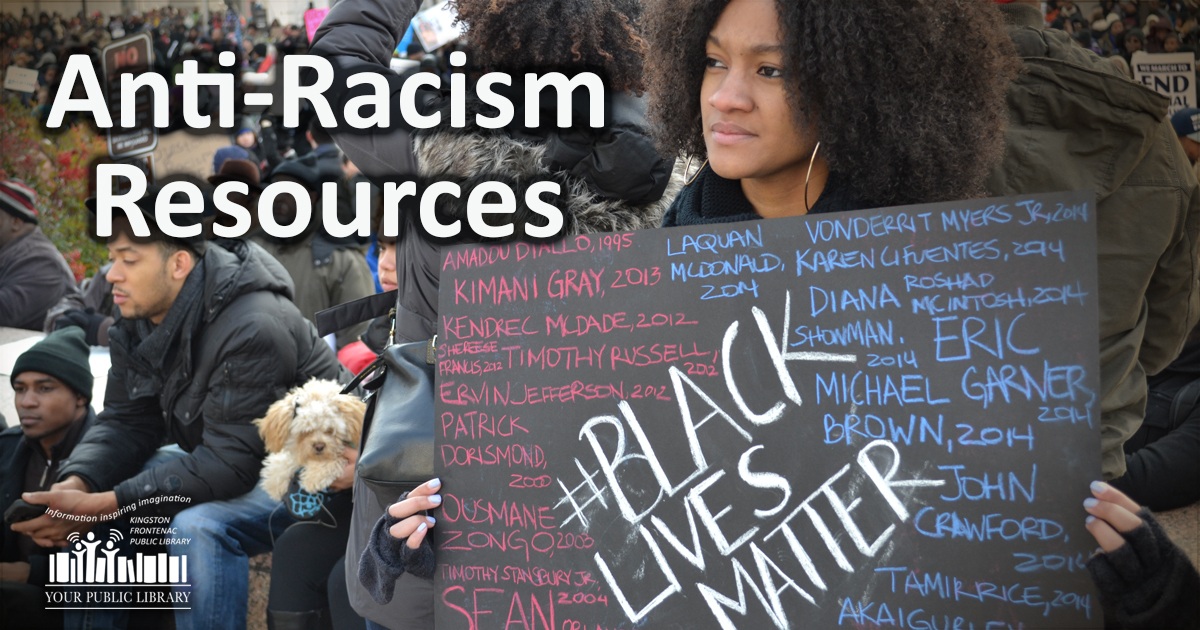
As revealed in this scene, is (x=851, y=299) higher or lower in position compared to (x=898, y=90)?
lower

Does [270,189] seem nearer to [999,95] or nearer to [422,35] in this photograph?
[422,35]

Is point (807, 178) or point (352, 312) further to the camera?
point (352, 312)

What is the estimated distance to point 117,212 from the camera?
4285mm

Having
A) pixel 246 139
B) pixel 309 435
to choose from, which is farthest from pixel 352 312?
pixel 246 139

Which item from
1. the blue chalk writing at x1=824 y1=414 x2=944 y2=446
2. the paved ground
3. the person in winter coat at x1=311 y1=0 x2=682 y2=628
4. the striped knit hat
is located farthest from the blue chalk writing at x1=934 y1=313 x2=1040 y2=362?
the paved ground

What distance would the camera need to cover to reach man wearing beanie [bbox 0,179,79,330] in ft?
19.4

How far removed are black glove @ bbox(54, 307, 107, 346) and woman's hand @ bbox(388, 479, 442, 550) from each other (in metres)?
4.19

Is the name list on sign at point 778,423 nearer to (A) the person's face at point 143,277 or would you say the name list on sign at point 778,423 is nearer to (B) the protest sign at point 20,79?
(A) the person's face at point 143,277

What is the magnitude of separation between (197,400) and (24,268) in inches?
99.6

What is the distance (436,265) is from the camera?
9.06ft

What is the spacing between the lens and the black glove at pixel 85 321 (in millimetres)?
5629

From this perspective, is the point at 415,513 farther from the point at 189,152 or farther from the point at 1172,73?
the point at 189,152

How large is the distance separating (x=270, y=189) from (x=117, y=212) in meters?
0.57

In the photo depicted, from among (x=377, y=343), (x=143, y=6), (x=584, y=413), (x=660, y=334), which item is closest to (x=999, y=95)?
(x=660, y=334)
